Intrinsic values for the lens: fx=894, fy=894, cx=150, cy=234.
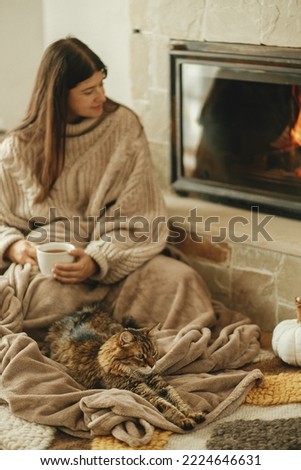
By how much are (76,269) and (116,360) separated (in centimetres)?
45

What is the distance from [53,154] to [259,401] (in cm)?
101

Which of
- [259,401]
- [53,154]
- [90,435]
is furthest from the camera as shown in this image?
[53,154]

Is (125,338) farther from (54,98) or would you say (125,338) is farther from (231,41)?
(231,41)

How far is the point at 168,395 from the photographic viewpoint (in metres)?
2.26

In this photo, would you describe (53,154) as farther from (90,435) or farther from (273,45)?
(90,435)

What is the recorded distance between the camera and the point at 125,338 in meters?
2.26

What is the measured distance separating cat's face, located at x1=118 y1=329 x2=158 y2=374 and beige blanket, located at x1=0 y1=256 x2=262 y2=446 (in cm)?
8

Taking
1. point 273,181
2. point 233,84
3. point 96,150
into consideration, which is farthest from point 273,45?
point 96,150

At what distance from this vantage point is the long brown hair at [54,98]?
2.75 m

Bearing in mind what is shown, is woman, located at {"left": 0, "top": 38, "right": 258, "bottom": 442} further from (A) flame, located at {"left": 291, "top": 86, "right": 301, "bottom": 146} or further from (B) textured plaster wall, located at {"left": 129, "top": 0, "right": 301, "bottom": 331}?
(A) flame, located at {"left": 291, "top": 86, "right": 301, "bottom": 146}

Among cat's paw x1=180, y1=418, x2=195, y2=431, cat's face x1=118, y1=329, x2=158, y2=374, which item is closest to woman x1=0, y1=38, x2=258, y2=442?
cat's face x1=118, y1=329, x2=158, y2=374

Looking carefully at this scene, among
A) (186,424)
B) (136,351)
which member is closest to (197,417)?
(186,424)

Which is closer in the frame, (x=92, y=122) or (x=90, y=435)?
(x=90, y=435)

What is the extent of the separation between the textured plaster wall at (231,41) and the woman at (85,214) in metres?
0.15
